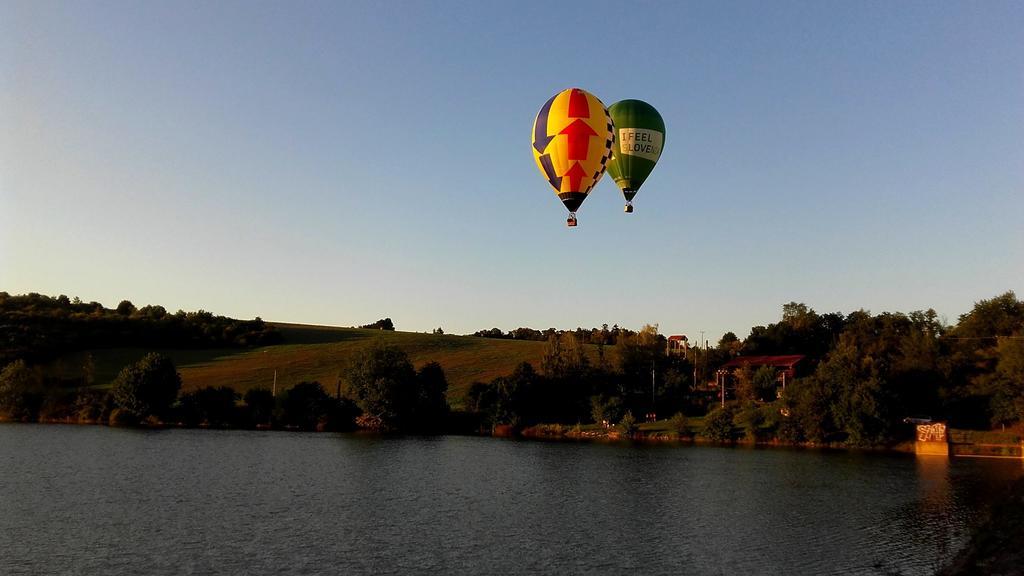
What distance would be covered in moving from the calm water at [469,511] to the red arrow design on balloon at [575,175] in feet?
56.3

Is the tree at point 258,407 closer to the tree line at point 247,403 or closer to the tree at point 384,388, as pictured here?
the tree line at point 247,403

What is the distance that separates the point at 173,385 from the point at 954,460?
84940 mm

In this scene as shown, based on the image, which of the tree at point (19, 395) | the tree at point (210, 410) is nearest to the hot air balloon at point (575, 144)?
the tree at point (210, 410)

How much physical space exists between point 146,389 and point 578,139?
7353cm

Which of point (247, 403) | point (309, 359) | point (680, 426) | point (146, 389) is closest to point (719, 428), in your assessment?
point (680, 426)

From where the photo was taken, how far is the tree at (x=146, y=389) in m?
94.4

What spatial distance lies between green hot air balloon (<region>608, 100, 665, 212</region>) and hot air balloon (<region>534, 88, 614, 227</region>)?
3.24 metres

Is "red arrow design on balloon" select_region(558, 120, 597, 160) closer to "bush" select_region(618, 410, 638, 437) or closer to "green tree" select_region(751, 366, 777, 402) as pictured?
"bush" select_region(618, 410, 638, 437)

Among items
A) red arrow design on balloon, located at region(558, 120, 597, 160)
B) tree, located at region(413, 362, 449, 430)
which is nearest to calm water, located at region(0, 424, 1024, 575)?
red arrow design on balloon, located at region(558, 120, 597, 160)

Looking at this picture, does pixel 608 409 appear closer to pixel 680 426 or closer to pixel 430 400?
pixel 680 426

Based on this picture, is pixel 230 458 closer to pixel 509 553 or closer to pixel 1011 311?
pixel 509 553

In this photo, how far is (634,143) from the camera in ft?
154

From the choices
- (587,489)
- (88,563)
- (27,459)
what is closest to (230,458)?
(27,459)

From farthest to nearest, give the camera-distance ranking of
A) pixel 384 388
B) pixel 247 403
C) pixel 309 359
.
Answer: pixel 309 359 → pixel 247 403 → pixel 384 388
